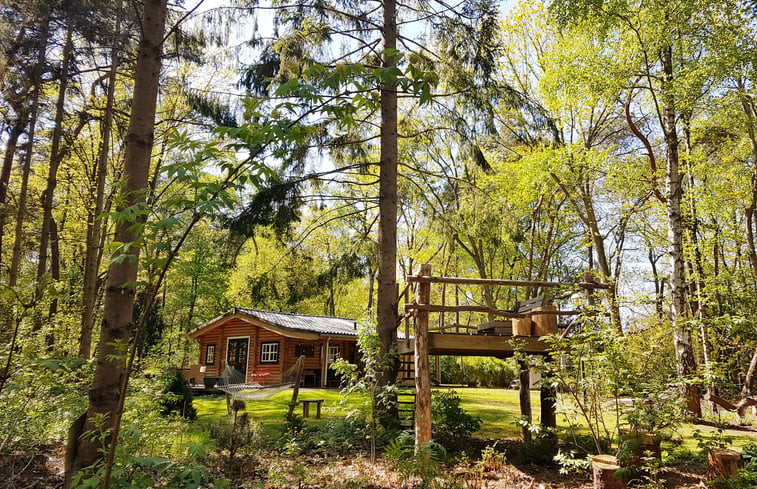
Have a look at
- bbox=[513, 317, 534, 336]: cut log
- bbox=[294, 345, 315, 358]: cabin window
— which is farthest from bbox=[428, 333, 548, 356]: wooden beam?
bbox=[294, 345, 315, 358]: cabin window

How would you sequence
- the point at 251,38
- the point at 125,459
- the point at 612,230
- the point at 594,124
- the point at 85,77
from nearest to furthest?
the point at 125,459
the point at 251,38
the point at 85,77
the point at 594,124
the point at 612,230

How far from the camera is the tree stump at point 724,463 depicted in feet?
14.7

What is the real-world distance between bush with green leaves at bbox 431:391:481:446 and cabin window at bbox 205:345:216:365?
1666cm

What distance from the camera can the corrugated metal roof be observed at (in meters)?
18.7

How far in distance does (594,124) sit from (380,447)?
44.0 feet

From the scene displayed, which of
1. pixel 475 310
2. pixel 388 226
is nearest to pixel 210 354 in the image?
pixel 388 226

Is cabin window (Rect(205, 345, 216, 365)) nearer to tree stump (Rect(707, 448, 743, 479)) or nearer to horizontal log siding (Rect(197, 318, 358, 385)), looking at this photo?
horizontal log siding (Rect(197, 318, 358, 385))

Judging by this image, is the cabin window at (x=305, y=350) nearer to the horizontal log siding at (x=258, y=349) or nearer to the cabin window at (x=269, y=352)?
the horizontal log siding at (x=258, y=349)

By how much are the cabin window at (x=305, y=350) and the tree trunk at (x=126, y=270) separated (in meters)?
17.6

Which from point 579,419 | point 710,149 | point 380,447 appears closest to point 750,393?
point 579,419

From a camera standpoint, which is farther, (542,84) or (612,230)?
(612,230)

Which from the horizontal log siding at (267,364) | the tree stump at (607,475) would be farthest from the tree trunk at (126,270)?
the horizontal log siding at (267,364)

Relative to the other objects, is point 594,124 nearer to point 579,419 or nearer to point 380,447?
point 579,419

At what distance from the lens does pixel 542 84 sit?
13.1 m
